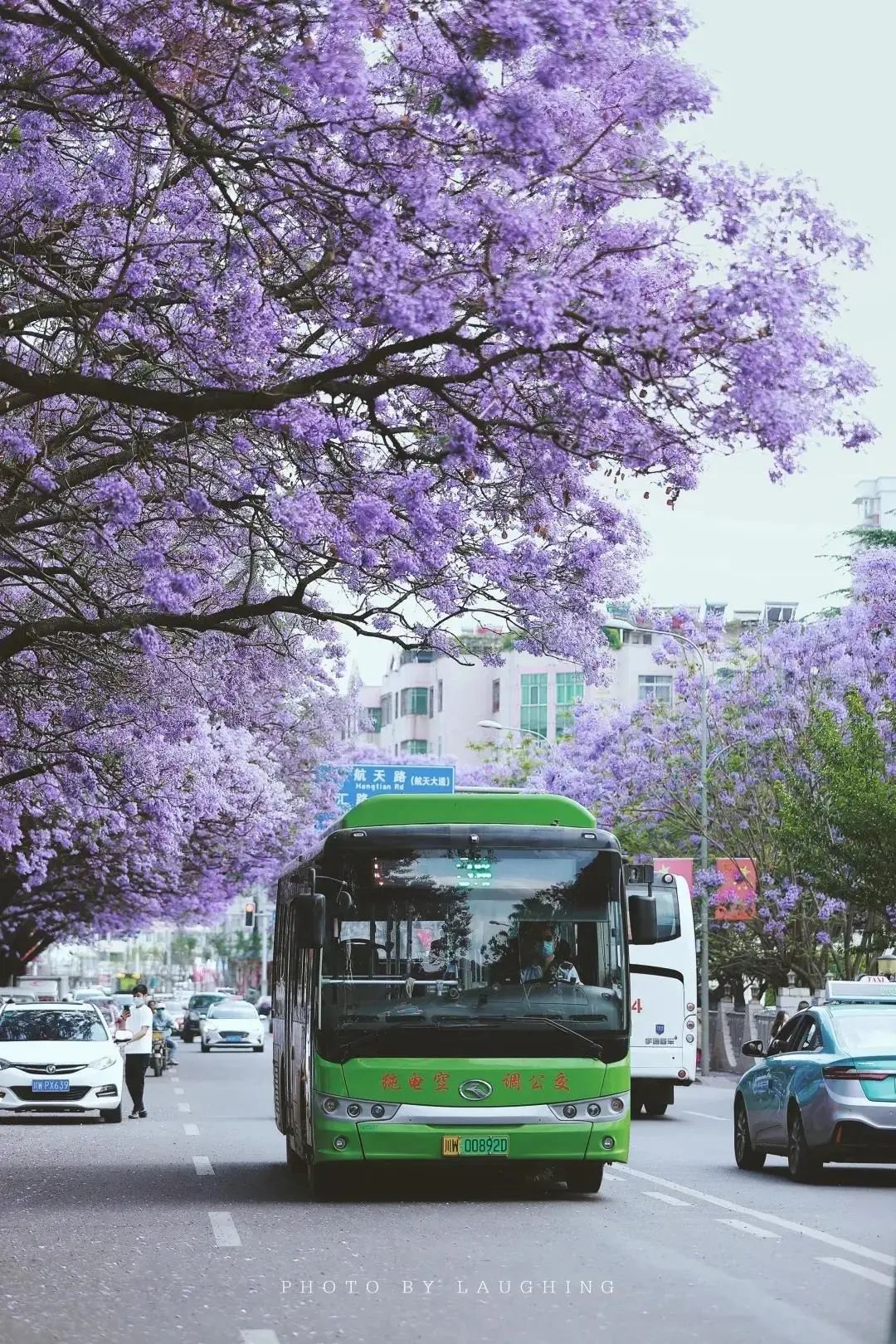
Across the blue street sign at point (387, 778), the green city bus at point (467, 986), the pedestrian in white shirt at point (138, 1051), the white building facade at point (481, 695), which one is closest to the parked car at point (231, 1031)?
the blue street sign at point (387, 778)

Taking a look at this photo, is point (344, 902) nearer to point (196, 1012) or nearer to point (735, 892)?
point (735, 892)

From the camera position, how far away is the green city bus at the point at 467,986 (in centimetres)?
1695

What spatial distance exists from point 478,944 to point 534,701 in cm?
9542

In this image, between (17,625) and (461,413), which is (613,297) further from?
(17,625)

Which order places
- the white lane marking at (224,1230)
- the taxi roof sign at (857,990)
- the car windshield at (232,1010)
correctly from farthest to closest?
the car windshield at (232,1010), the taxi roof sign at (857,990), the white lane marking at (224,1230)

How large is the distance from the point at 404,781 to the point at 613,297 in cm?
3580

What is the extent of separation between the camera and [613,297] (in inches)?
547

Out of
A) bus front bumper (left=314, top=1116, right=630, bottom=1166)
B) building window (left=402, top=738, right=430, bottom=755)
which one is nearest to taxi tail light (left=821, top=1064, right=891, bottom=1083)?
bus front bumper (left=314, top=1116, right=630, bottom=1166)

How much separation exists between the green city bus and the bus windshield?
1 centimetres

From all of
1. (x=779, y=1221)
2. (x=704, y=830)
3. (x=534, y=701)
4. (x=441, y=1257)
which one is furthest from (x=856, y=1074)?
(x=534, y=701)

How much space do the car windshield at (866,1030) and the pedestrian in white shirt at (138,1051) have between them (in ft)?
39.4

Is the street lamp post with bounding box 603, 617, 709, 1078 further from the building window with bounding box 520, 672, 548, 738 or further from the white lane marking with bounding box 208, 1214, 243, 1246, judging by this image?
the building window with bounding box 520, 672, 548, 738

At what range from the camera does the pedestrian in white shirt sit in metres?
29.7

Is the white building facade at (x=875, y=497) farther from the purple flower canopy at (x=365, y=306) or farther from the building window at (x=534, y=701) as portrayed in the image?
the purple flower canopy at (x=365, y=306)
